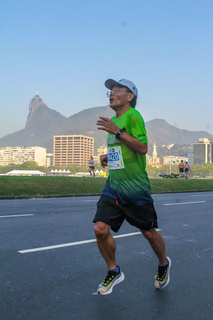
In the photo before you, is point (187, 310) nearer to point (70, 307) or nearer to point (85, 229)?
point (70, 307)

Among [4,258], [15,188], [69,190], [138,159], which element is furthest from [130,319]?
[69,190]

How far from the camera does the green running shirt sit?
11.8ft

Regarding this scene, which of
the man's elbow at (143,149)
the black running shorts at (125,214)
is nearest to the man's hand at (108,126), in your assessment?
the man's elbow at (143,149)

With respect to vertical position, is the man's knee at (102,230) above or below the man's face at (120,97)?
below

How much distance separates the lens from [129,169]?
364cm

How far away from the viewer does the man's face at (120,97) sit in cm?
380

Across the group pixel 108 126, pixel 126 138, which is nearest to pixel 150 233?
pixel 126 138

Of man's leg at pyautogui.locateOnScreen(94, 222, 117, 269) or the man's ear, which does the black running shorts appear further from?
the man's ear

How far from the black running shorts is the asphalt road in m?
0.64

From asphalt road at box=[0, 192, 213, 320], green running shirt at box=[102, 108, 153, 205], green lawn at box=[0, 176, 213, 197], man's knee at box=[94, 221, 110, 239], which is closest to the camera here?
asphalt road at box=[0, 192, 213, 320]

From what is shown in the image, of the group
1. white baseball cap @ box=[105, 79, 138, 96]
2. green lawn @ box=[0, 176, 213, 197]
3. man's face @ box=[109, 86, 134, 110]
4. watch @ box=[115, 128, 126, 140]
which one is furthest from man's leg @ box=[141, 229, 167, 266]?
green lawn @ box=[0, 176, 213, 197]

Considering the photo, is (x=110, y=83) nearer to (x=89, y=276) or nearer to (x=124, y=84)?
(x=124, y=84)

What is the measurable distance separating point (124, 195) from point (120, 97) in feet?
3.16

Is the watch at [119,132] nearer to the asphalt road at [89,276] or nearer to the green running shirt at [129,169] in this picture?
the green running shirt at [129,169]
